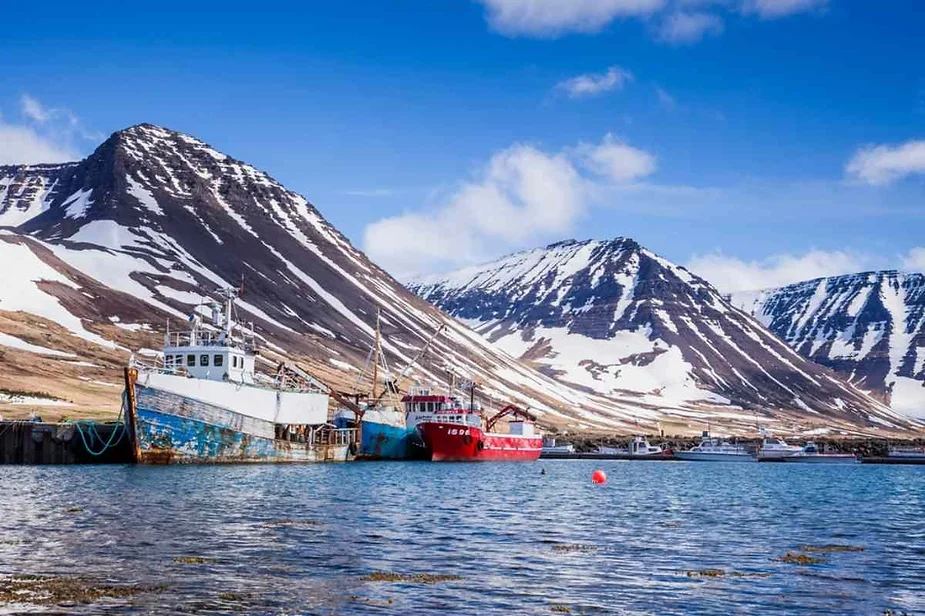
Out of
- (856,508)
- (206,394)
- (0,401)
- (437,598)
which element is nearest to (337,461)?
(206,394)

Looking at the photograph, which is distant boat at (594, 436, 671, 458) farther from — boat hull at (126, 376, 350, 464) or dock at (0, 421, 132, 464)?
dock at (0, 421, 132, 464)

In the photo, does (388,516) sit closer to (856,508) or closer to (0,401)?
(856,508)

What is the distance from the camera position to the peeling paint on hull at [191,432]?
91438 millimetres

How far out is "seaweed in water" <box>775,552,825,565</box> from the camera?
40.2m

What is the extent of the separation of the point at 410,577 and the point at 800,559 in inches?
638

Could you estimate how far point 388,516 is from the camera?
182ft

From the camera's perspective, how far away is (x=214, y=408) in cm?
9606

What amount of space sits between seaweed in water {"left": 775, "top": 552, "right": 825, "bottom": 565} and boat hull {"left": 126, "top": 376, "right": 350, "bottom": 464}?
6282cm

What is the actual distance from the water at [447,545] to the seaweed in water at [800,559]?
0.73 m

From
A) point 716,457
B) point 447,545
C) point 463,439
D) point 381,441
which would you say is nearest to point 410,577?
point 447,545

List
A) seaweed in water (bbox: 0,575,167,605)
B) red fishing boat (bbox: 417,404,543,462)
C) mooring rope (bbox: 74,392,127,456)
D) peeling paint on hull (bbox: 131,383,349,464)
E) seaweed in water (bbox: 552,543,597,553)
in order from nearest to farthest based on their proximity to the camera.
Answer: seaweed in water (bbox: 0,575,167,605)
seaweed in water (bbox: 552,543,597,553)
peeling paint on hull (bbox: 131,383,349,464)
mooring rope (bbox: 74,392,127,456)
red fishing boat (bbox: 417,404,543,462)

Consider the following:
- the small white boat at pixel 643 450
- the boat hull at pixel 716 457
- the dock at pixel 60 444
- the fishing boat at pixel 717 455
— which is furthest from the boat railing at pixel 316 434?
the fishing boat at pixel 717 455

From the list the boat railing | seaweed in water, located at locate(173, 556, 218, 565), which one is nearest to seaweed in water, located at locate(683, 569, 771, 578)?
seaweed in water, located at locate(173, 556, 218, 565)

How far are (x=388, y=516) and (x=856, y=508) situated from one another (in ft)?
110
